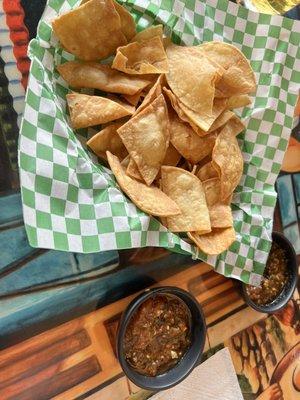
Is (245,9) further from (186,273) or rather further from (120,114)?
(186,273)

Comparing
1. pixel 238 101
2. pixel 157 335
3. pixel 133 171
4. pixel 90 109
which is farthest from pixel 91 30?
pixel 157 335

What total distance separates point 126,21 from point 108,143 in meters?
0.41

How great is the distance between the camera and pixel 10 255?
1628 mm

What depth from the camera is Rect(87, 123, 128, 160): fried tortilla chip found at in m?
1.57

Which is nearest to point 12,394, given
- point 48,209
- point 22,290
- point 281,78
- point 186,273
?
point 22,290

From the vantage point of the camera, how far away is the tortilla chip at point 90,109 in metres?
1.54

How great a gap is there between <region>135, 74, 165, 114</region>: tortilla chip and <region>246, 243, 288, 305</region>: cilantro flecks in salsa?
849 mm

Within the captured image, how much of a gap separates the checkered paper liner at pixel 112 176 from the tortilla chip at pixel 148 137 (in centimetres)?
12

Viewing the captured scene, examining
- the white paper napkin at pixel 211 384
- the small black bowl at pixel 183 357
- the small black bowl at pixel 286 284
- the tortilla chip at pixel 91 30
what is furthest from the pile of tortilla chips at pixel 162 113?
the white paper napkin at pixel 211 384

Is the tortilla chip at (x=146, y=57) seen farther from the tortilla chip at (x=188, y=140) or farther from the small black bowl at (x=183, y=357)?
the small black bowl at (x=183, y=357)

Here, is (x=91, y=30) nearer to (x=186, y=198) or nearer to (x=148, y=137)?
(x=148, y=137)

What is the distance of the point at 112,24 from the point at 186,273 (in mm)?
1001

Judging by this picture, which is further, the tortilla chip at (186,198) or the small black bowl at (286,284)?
the small black bowl at (286,284)

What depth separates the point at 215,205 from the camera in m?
1.73
